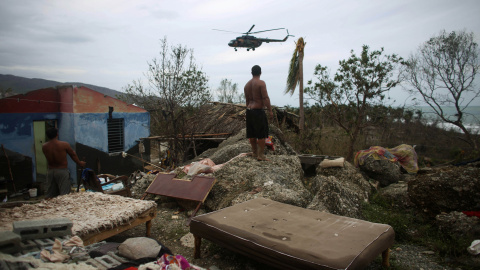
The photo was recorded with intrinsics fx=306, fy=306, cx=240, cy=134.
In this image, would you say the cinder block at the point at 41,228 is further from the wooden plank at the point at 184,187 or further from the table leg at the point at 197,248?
the wooden plank at the point at 184,187

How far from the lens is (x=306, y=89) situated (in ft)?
36.6

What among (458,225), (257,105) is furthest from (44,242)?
(458,225)

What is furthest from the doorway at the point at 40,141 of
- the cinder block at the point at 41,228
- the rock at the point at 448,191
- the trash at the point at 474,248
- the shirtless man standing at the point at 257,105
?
the trash at the point at 474,248

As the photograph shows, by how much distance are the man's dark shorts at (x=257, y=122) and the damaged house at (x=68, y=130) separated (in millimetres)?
6854

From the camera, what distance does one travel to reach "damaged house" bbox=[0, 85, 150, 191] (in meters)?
9.80

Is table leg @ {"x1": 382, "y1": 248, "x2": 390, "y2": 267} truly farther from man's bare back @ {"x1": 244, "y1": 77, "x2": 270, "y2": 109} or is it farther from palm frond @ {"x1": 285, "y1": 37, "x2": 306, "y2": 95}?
palm frond @ {"x1": 285, "y1": 37, "x2": 306, "y2": 95}

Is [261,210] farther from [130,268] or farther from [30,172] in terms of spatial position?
[30,172]

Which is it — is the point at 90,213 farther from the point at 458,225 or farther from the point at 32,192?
the point at 32,192

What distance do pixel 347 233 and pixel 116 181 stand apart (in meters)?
6.03

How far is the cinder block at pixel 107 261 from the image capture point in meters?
2.98

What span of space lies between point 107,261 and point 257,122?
3911mm

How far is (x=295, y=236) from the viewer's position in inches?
134

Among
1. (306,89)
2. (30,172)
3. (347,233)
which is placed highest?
(306,89)

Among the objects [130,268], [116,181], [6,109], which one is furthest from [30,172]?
[130,268]
